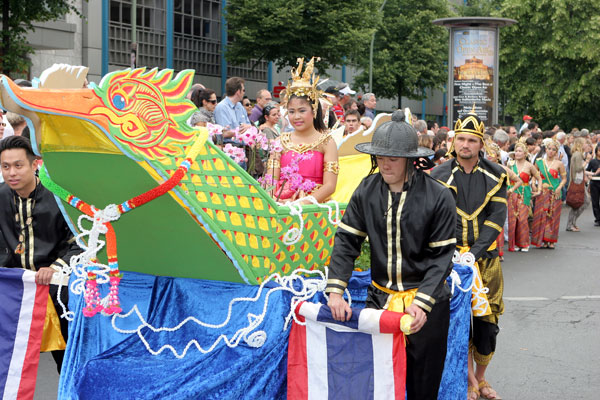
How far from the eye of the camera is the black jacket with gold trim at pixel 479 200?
19.0 ft

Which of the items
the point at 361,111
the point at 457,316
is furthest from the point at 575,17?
the point at 457,316

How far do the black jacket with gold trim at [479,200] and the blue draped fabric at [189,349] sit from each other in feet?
1.99

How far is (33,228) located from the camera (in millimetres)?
5180

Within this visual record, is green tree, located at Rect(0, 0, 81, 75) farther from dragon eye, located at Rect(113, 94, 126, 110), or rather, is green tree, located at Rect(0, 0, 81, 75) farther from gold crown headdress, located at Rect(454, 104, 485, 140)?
dragon eye, located at Rect(113, 94, 126, 110)

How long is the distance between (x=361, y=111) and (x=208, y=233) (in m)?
10.4

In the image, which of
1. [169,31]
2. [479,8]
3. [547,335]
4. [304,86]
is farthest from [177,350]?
[479,8]

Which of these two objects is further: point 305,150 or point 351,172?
point 351,172

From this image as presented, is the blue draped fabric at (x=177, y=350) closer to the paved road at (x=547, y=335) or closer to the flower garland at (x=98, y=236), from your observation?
the flower garland at (x=98, y=236)

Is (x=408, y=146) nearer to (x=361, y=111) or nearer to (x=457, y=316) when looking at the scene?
(x=457, y=316)

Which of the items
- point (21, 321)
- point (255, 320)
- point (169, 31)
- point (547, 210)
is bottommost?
point (21, 321)

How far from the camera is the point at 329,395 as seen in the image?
4.51 metres

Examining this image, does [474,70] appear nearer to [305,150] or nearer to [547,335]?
[547,335]

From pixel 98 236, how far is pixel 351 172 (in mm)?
2688

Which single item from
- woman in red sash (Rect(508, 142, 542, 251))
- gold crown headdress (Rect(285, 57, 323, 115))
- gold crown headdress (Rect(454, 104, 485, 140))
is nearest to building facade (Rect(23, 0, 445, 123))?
woman in red sash (Rect(508, 142, 542, 251))
